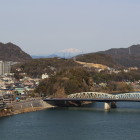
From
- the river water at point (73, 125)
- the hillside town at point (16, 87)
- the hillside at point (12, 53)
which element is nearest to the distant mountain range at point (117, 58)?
the hillside at point (12, 53)

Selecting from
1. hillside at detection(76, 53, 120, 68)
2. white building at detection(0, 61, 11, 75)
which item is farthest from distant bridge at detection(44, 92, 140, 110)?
hillside at detection(76, 53, 120, 68)

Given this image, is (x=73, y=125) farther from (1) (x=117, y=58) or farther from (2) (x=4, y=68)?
(1) (x=117, y=58)

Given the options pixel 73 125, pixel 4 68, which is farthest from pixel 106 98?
pixel 4 68

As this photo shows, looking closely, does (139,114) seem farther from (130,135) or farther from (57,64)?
(57,64)

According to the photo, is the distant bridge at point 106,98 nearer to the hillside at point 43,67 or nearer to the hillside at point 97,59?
the hillside at point 43,67

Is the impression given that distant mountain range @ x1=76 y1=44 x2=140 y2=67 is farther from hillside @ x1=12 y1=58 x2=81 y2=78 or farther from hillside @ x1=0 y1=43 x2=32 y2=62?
hillside @ x1=12 y1=58 x2=81 y2=78
